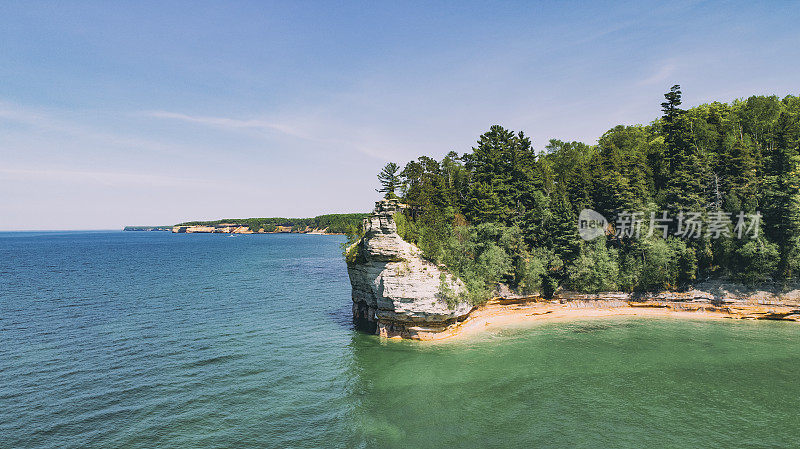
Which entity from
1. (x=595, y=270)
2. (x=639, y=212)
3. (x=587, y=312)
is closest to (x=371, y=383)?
(x=587, y=312)

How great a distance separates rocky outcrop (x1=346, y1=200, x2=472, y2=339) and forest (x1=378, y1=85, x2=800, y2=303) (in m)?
3.48

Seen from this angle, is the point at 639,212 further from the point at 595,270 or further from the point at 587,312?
the point at 587,312

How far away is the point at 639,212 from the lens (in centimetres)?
5072

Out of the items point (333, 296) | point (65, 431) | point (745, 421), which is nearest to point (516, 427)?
point (745, 421)

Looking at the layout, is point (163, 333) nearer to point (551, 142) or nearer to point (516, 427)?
point (516, 427)

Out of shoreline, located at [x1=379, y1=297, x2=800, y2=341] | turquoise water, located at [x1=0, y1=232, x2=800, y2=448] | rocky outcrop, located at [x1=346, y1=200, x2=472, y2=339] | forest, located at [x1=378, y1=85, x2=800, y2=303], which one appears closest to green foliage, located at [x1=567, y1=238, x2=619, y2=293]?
forest, located at [x1=378, y1=85, x2=800, y2=303]

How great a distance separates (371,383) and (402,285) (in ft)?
37.0

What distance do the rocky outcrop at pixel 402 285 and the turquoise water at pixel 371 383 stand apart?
2781 millimetres

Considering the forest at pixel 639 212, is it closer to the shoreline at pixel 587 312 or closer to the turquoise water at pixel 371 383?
the shoreline at pixel 587 312

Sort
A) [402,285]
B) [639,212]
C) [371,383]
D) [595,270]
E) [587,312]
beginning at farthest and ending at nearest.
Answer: [639,212]
[595,270]
[587,312]
[402,285]
[371,383]

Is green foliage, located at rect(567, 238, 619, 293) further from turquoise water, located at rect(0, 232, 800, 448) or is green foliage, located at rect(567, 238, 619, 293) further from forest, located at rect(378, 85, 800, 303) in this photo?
turquoise water, located at rect(0, 232, 800, 448)

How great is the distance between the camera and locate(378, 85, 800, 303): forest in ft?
148

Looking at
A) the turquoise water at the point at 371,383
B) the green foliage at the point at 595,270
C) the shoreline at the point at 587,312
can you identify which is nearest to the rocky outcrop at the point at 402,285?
the shoreline at the point at 587,312

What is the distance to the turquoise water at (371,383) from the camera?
21219 mm
